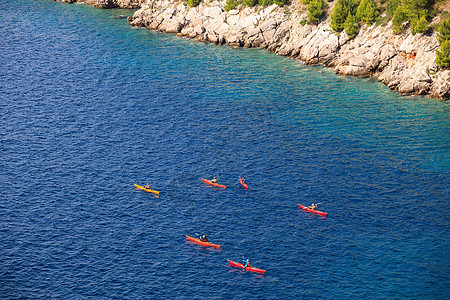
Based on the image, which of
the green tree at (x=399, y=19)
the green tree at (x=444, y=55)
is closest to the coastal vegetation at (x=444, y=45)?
the green tree at (x=444, y=55)

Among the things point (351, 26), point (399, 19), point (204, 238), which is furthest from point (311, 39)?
point (204, 238)

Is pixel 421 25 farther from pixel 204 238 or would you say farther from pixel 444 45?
pixel 204 238

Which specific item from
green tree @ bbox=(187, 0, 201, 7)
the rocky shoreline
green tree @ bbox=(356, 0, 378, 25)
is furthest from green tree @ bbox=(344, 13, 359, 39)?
green tree @ bbox=(187, 0, 201, 7)

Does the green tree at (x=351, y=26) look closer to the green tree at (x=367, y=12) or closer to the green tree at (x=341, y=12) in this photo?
the green tree at (x=367, y=12)

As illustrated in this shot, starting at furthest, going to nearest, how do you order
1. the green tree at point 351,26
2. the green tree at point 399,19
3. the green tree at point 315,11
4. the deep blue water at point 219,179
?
the green tree at point 315,11 < the green tree at point 351,26 < the green tree at point 399,19 < the deep blue water at point 219,179

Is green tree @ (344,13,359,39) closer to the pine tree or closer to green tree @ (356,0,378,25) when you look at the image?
green tree @ (356,0,378,25)

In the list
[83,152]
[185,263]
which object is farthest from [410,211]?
[83,152]
